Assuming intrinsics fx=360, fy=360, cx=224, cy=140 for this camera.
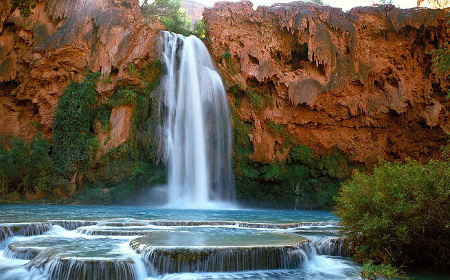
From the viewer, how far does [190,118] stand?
85.3 feet

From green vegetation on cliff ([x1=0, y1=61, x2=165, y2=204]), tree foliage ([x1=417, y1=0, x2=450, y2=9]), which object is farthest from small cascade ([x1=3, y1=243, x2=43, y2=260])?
tree foliage ([x1=417, y1=0, x2=450, y2=9])

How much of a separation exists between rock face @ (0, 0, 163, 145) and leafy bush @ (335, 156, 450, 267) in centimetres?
2140

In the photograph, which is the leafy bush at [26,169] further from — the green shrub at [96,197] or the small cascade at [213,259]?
the small cascade at [213,259]

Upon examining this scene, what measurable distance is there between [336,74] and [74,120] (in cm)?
2023

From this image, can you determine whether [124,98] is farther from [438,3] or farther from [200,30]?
Result: [438,3]

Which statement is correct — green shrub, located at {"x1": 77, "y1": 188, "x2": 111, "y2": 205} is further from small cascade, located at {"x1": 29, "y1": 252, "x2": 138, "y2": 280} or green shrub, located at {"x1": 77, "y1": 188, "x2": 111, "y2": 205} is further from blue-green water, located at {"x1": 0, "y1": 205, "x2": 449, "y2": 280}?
small cascade, located at {"x1": 29, "y1": 252, "x2": 138, "y2": 280}

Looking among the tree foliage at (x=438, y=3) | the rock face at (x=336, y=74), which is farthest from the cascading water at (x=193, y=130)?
the tree foliage at (x=438, y=3)

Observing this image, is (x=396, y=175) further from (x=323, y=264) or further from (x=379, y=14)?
(x=379, y=14)

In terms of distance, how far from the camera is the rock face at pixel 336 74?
92.7ft

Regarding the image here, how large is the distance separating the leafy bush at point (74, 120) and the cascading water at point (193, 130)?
5374mm

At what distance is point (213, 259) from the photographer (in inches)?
278

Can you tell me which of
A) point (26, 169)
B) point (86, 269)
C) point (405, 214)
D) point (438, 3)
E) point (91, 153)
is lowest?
point (86, 269)

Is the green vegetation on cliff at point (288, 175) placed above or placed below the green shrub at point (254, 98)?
below

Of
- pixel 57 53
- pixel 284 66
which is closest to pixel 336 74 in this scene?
pixel 284 66
